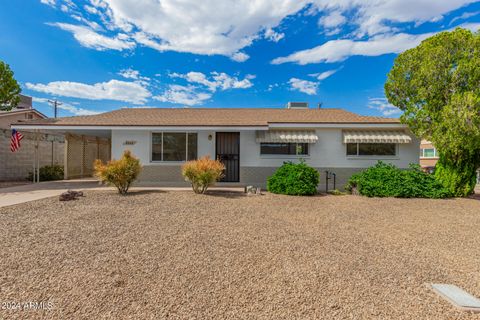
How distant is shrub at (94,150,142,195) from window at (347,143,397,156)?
11.5 metres

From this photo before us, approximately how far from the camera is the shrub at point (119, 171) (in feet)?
32.8

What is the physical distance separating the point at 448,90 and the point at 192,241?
12599 mm

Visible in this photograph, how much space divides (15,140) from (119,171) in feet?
32.2

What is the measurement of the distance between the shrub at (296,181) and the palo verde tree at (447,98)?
5.72 meters

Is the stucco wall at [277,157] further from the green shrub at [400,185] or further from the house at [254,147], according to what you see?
the green shrub at [400,185]

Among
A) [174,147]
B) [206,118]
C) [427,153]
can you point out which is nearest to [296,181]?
[206,118]

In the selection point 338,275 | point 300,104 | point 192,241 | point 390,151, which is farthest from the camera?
point 300,104

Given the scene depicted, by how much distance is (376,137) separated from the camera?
12484 mm

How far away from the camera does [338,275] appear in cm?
378

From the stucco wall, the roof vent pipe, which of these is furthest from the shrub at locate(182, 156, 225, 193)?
the roof vent pipe

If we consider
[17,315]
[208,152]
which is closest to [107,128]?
[208,152]

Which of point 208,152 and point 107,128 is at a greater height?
point 107,128

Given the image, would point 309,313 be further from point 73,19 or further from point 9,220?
point 73,19

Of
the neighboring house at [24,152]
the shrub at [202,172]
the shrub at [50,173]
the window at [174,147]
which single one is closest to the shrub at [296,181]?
the shrub at [202,172]
